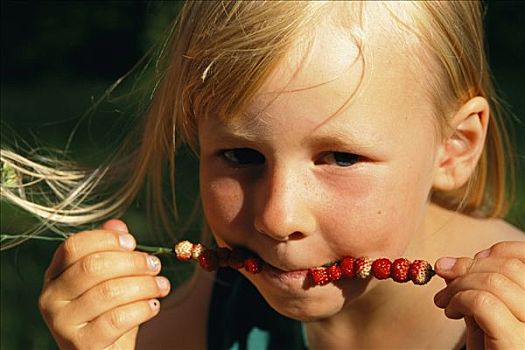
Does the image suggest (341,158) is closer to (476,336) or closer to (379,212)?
(379,212)

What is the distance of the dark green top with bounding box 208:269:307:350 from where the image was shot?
6.65ft

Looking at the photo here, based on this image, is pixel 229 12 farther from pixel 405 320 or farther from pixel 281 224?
pixel 405 320

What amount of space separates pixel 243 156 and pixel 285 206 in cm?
14

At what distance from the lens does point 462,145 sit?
5.83 feet

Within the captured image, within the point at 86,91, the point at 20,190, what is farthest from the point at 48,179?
the point at 86,91

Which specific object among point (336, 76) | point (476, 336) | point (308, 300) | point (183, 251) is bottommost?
point (476, 336)

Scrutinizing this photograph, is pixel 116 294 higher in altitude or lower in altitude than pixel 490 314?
higher

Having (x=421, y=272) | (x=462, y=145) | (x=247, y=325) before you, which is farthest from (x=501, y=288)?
(x=247, y=325)

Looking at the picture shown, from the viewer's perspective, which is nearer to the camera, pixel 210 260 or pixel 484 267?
pixel 484 267

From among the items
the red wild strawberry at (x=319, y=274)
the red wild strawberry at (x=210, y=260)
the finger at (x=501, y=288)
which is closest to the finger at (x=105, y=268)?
the red wild strawberry at (x=210, y=260)

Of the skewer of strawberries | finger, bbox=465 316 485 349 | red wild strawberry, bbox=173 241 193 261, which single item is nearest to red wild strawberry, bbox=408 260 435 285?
the skewer of strawberries

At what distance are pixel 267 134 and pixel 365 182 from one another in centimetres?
17

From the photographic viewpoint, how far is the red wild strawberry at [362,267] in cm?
158

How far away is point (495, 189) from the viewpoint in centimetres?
208
